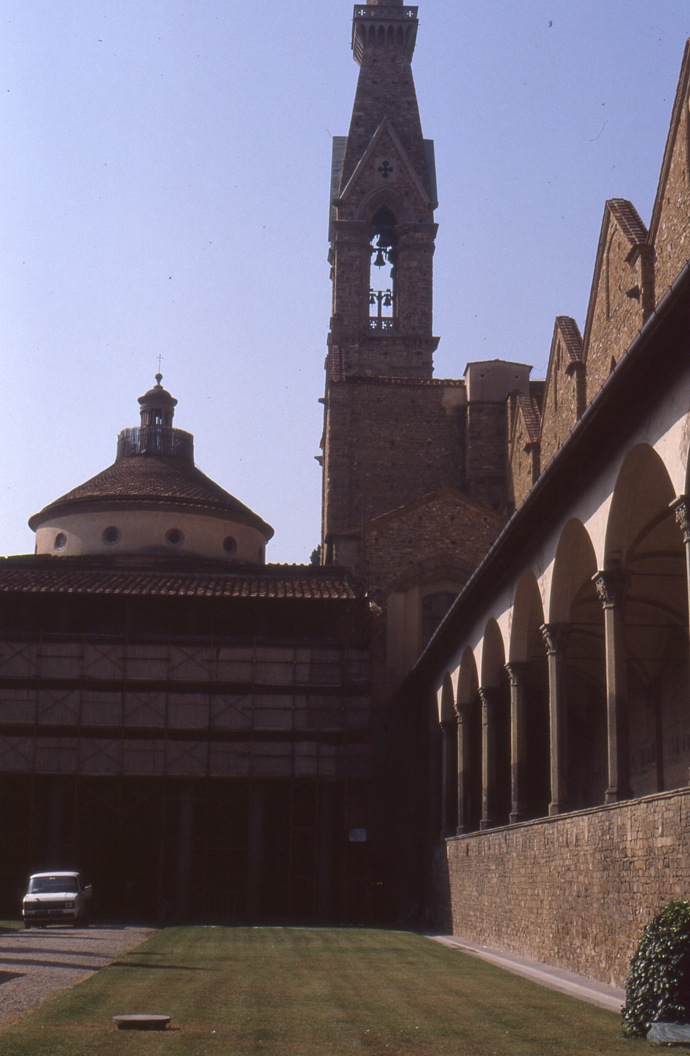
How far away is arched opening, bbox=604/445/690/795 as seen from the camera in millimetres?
16172

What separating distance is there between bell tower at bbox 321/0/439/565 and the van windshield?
17133mm

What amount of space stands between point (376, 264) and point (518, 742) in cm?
2904

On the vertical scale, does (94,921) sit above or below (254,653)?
below

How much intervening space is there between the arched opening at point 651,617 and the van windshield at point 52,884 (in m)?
12.0

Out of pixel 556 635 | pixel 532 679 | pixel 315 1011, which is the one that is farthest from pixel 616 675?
pixel 532 679

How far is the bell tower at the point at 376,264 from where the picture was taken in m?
44.7

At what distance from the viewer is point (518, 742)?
77.1 ft

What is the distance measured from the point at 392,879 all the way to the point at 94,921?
9284 mm

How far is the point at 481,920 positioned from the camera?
2428 centimetres

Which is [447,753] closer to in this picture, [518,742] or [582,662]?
[582,662]

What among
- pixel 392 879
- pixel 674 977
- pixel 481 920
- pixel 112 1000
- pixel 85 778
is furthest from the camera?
pixel 392 879

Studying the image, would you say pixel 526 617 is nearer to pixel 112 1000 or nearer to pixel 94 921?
pixel 112 1000

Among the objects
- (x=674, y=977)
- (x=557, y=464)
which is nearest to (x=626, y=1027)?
(x=674, y=977)

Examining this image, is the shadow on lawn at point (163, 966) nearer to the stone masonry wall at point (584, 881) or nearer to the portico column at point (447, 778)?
the stone masonry wall at point (584, 881)
